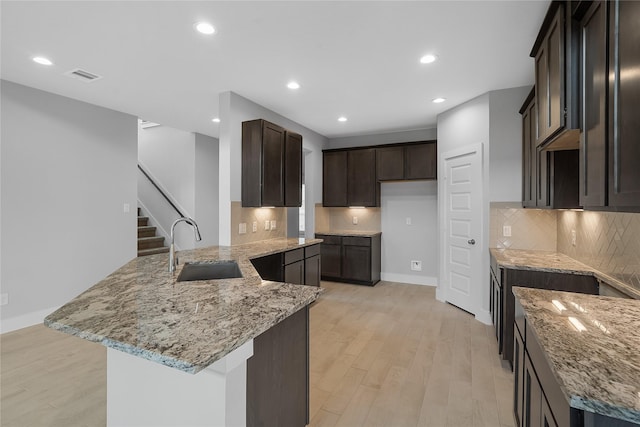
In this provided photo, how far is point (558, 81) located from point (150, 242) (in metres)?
6.26

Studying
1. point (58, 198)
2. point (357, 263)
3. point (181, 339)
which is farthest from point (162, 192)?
point (181, 339)

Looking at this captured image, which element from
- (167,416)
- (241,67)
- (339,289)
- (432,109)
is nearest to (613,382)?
(167,416)

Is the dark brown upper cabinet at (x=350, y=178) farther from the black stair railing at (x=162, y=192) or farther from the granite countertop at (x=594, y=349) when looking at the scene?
the granite countertop at (x=594, y=349)

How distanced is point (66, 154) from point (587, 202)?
16.5 feet

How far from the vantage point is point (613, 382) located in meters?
0.81

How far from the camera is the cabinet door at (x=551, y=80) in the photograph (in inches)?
65.1

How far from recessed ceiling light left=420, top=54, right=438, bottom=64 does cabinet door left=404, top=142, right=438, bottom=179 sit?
225 cm

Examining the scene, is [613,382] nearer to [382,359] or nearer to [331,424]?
[331,424]

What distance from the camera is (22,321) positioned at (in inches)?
133

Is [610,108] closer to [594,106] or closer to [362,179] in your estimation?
[594,106]

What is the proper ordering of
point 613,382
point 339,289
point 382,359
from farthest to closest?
1. point 339,289
2. point 382,359
3. point 613,382

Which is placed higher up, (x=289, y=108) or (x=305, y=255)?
(x=289, y=108)

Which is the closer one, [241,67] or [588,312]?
[588,312]

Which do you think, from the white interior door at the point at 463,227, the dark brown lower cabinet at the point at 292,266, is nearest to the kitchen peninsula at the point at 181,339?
the dark brown lower cabinet at the point at 292,266
